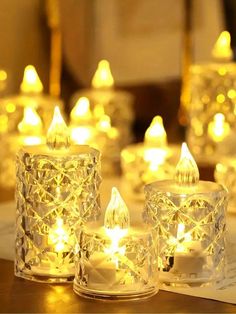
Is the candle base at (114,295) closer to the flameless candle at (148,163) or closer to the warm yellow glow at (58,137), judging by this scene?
the warm yellow glow at (58,137)

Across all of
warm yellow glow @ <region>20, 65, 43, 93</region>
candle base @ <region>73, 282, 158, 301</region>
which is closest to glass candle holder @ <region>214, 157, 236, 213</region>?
candle base @ <region>73, 282, 158, 301</region>

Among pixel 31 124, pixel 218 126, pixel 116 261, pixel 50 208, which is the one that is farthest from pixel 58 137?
pixel 218 126

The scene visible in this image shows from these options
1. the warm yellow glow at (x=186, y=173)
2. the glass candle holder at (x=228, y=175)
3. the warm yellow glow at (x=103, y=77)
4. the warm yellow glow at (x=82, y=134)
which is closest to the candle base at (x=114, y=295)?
the warm yellow glow at (x=186, y=173)

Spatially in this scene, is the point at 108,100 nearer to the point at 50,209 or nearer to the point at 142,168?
the point at 142,168

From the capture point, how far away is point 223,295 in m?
1.33

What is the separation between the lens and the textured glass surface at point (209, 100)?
211cm

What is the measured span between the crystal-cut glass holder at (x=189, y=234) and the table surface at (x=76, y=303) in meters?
0.04

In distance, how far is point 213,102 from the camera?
6.98ft

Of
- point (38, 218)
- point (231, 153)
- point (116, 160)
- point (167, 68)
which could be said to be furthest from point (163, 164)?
point (167, 68)

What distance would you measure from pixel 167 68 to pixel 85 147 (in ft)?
4.87

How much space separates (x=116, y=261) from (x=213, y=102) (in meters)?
0.87

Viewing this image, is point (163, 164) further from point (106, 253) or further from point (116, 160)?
point (106, 253)

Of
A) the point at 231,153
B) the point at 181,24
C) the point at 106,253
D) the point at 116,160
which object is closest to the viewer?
the point at 106,253

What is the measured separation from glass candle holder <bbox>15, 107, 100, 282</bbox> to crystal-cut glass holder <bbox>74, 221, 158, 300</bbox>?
85mm
